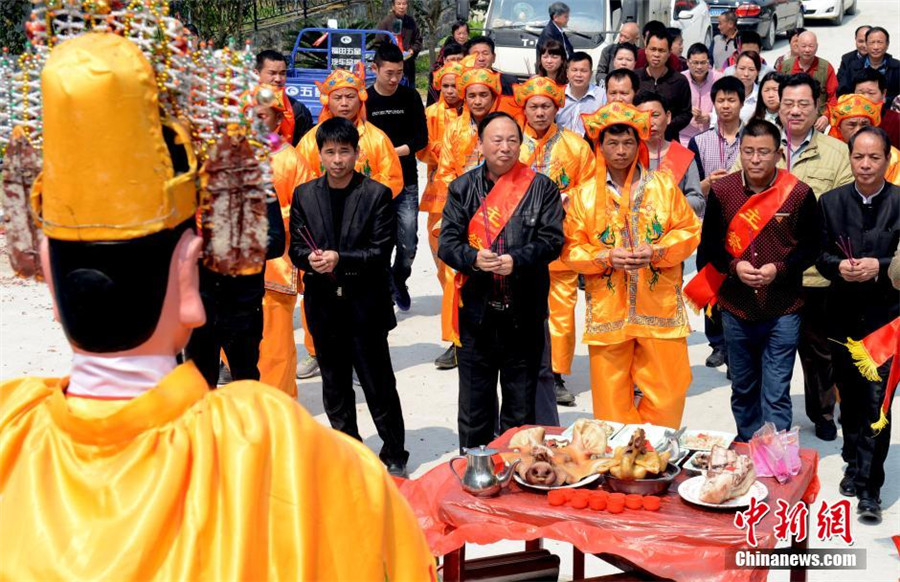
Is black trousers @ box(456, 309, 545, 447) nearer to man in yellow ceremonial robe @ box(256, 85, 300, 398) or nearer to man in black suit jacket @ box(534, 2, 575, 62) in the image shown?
man in yellow ceremonial robe @ box(256, 85, 300, 398)

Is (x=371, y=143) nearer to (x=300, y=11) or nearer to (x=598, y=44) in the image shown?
(x=598, y=44)

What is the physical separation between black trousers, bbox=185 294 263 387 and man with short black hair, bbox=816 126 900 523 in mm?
2900

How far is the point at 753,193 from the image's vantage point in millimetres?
6430

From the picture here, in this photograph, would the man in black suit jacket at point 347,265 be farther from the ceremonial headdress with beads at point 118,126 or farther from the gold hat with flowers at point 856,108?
the ceremonial headdress with beads at point 118,126

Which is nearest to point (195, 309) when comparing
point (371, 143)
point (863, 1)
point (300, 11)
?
point (371, 143)

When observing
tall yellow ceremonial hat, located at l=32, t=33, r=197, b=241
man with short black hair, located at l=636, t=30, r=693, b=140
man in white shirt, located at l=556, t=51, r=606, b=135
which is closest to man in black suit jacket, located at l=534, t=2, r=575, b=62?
man with short black hair, located at l=636, t=30, r=693, b=140

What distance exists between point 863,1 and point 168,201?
31.3 m

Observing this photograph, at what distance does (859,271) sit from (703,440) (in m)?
1.51

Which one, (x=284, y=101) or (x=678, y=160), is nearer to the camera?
(x=678, y=160)

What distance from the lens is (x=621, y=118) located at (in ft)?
21.1

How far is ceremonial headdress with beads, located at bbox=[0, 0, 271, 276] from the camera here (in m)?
2.30

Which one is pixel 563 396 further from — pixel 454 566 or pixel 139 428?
pixel 139 428

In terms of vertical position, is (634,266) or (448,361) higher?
(634,266)

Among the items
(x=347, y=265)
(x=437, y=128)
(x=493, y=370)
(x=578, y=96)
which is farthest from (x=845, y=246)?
(x=437, y=128)
